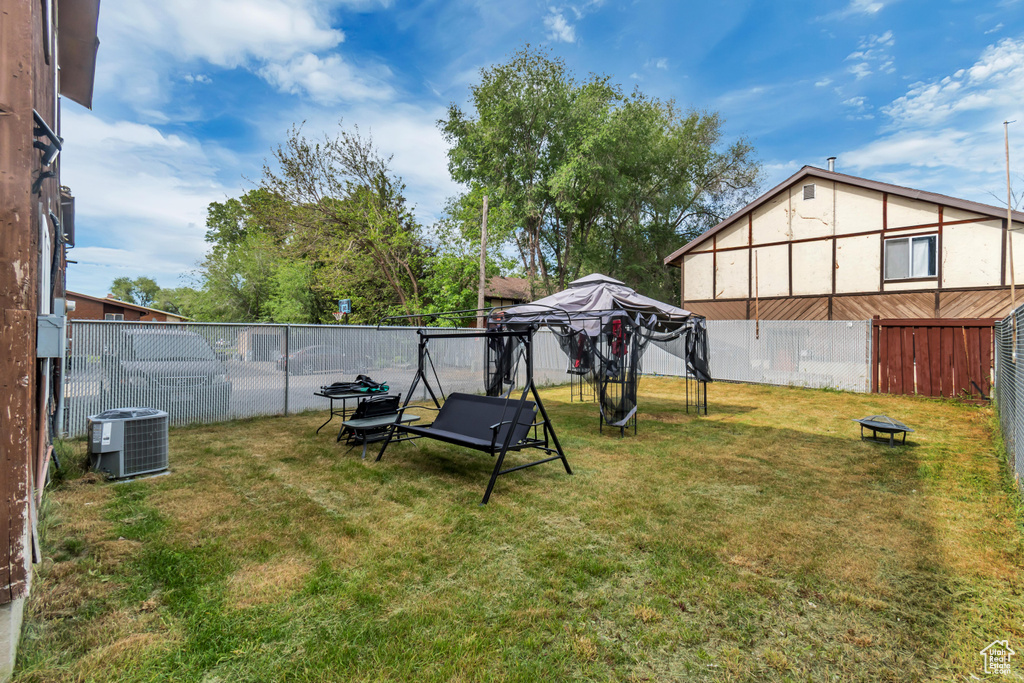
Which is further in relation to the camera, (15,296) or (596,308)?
(596,308)

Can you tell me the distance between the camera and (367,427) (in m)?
6.20

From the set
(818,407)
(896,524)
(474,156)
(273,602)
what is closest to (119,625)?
(273,602)

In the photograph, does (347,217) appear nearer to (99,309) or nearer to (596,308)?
(596,308)

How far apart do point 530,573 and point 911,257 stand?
52.9ft

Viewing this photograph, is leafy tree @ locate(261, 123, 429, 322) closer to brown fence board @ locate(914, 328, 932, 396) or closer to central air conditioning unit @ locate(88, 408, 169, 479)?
central air conditioning unit @ locate(88, 408, 169, 479)

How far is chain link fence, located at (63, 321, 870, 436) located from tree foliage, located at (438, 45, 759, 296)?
10.5 meters

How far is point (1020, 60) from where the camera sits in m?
11.1

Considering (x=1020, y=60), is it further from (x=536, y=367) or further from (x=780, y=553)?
(x=780, y=553)

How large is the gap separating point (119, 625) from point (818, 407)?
1197cm

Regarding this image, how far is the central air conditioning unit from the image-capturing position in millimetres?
4961

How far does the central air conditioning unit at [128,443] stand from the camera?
4961 mm

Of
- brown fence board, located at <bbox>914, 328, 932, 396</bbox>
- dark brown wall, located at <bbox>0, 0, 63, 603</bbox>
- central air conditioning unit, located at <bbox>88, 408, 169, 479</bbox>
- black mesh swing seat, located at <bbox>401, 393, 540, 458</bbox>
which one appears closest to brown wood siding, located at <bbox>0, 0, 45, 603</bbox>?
dark brown wall, located at <bbox>0, 0, 63, 603</bbox>

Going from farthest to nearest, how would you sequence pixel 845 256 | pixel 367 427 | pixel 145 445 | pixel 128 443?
1. pixel 845 256
2. pixel 367 427
3. pixel 145 445
4. pixel 128 443

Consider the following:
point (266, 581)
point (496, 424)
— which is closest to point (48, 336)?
point (266, 581)
